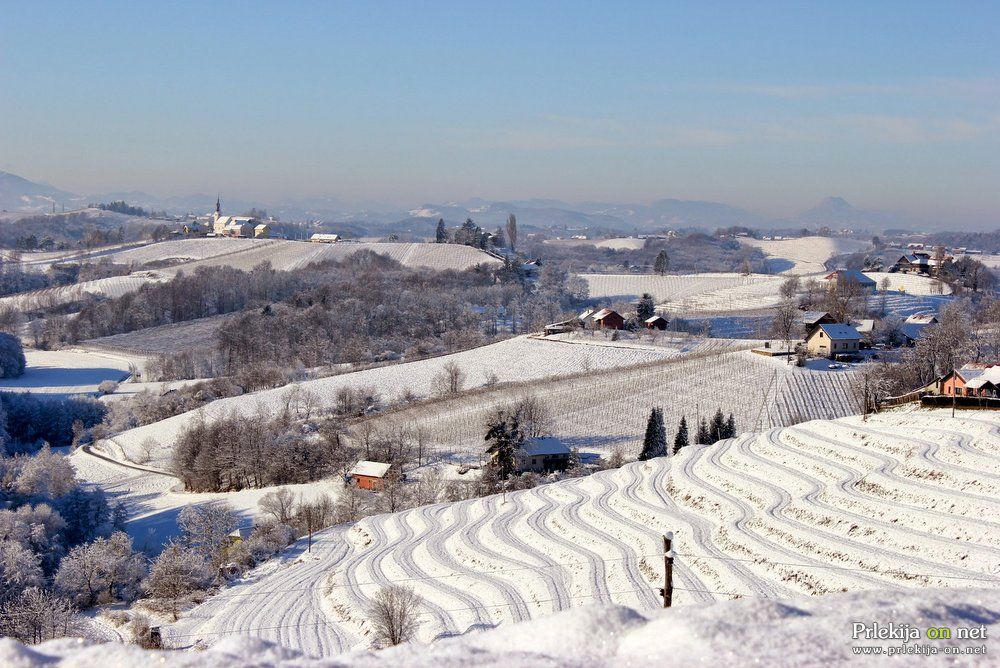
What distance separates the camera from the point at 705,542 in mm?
15992

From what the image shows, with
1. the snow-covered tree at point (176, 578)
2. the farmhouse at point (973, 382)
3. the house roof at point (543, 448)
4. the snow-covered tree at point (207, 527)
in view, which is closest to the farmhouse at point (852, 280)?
the farmhouse at point (973, 382)

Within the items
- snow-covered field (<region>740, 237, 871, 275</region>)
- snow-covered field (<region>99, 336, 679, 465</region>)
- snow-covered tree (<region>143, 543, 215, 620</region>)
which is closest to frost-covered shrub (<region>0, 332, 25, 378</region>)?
snow-covered field (<region>99, 336, 679, 465</region>)

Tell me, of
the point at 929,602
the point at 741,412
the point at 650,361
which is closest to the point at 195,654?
the point at 929,602

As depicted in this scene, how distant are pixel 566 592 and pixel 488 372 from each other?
3881 cm

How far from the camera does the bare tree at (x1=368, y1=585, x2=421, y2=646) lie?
1401 cm

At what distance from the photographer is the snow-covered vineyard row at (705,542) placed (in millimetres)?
13781

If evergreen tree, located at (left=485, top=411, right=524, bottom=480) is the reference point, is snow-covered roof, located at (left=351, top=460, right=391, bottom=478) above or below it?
below

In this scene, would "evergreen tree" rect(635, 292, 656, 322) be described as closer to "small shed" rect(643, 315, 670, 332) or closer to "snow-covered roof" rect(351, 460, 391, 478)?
"small shed" rect(643, 315, 670, 332)

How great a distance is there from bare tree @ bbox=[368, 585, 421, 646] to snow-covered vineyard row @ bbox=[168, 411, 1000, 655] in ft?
1.09

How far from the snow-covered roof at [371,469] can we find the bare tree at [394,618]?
1867cm

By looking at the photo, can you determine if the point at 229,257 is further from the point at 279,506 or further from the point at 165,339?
the point at 279,506

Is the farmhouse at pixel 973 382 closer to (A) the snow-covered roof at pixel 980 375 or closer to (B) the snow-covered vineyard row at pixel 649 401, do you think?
(A) the snow-covered roof at pixel 980 375

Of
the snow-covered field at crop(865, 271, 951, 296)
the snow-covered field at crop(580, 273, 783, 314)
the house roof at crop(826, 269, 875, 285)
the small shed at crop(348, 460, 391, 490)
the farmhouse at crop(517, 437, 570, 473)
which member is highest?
the house roof at crop(826, 269, 875, 285)

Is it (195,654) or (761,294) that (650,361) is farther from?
(195,654)
